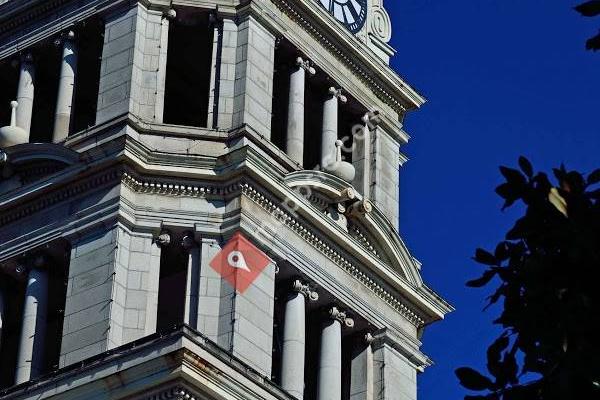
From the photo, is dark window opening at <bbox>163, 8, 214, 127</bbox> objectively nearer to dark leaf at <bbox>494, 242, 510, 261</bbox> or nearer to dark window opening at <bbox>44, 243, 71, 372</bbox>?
dark window opening at <bbox>44, 243, 71, 372</bbox>

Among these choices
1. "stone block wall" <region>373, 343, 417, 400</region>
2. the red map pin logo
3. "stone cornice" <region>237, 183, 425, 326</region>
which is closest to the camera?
the red map pin logo

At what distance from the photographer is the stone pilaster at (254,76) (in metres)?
55.9

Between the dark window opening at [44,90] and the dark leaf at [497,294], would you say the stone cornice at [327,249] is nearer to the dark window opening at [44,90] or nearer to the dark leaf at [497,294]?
the dark window opening at [44,90]

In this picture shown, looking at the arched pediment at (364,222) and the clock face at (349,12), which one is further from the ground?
the clock face at (349,12)

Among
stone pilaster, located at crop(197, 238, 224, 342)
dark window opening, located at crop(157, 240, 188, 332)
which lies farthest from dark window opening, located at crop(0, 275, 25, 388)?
stone pilaster, located at crop(197, 238, 224, 342)

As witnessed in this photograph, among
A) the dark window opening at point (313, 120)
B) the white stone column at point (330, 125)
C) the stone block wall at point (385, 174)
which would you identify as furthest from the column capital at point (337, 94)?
the stone block wall at point (385, 174)

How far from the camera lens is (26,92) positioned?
58.9 metres

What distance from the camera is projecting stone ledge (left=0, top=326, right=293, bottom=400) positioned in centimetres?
4756

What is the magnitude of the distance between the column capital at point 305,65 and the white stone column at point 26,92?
7723 millimetres

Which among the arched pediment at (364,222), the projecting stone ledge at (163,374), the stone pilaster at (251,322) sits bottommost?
the projecting stone ledge at (163,374)

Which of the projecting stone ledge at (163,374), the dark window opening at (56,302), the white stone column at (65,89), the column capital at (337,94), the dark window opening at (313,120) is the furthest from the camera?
the dark window opening at (313,120)

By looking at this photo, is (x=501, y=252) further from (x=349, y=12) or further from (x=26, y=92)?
(x=349, y=12)

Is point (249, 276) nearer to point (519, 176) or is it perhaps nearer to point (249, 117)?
point (249, 117)

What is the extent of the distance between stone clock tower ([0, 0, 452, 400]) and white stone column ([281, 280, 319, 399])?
0.06 m
